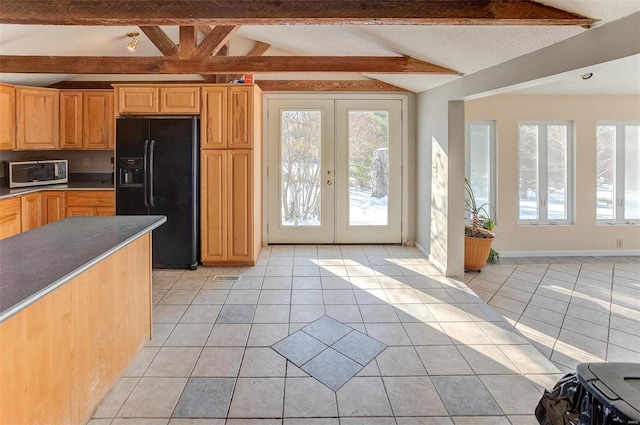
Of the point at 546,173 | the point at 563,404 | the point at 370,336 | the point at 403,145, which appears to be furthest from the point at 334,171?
the point at 563,404

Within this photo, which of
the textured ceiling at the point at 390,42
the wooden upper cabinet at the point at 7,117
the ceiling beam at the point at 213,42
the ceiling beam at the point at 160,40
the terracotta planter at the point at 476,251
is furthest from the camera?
the terracotta planter at the point at 476,251

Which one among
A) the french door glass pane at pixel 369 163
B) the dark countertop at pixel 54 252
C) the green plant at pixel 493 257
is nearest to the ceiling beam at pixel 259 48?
the french door glass pane at pixel 369 163

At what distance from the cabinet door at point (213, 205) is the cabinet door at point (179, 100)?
0.51 metres

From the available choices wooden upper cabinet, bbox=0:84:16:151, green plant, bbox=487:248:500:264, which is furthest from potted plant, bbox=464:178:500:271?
wooden upper cabinet, bbox=0:84:16:151

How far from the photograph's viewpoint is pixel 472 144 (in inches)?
207

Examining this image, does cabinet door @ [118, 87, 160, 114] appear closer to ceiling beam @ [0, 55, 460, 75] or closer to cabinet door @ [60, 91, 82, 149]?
ceiling beam @ [0, 55, 460, 75]

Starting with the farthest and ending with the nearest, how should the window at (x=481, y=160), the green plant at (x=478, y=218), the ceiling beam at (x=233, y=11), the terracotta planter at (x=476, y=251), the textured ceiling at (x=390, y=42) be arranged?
the window at (x=481, y=160) → the green plant at (x=478, y=218) → the terracotta planter at (x=476, y=251) → the textured ceiling at (x=390, y=42) → the ceiling beam at (x=233, y=11)

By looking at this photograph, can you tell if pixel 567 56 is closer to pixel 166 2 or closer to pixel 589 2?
pixel 589 2

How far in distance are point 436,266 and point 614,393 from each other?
125 inches

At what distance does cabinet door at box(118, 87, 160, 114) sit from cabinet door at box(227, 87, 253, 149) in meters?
0.81

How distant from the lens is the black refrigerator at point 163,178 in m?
3.93

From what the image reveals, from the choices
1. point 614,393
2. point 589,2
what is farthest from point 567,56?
point 614,393

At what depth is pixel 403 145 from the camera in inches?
205

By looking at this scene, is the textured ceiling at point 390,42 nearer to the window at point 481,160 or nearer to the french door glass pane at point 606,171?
the french door glass pane at point 606,171
